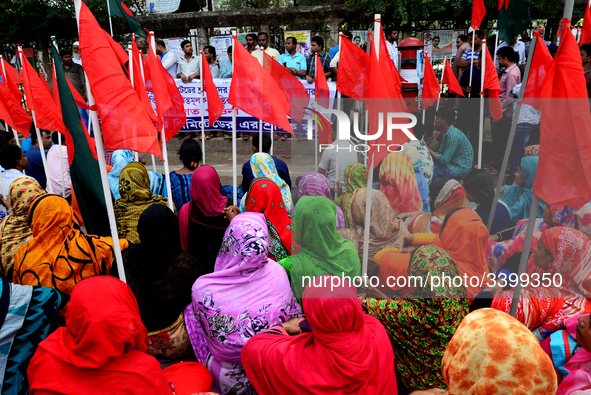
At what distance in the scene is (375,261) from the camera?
2844 mm

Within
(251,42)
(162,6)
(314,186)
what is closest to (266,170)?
(314,186)

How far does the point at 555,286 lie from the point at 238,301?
1915mm

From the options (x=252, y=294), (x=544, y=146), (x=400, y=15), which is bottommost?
(x=252, y=294)

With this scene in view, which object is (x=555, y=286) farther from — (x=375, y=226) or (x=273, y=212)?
(x=273, y=212)

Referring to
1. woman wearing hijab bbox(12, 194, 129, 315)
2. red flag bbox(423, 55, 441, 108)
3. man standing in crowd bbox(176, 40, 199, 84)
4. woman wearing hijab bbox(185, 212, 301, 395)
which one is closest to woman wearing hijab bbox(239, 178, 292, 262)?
woman wearing hijab bbox(185, 212, 301, 395)

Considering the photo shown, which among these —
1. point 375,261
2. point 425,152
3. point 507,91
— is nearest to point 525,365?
point 375,261

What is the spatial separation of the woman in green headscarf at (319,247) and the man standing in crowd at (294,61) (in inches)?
234

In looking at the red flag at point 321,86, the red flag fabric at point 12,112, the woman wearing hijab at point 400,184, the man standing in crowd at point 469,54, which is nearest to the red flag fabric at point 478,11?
the man standing in crowd at point 469,54

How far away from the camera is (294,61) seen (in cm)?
786

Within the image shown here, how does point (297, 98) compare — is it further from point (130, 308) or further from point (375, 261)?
point (130, 308)

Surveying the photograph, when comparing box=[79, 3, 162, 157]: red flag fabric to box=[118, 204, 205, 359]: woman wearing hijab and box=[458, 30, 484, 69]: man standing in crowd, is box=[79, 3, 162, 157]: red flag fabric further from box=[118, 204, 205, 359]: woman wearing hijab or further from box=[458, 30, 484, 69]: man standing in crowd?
box=[458, 30, 484, 69]: man standing in crowd

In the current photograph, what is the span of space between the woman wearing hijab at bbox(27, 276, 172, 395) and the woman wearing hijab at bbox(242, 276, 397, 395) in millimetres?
522

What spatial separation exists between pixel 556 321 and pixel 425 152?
314cm

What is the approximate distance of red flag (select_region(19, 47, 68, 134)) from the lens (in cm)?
407
